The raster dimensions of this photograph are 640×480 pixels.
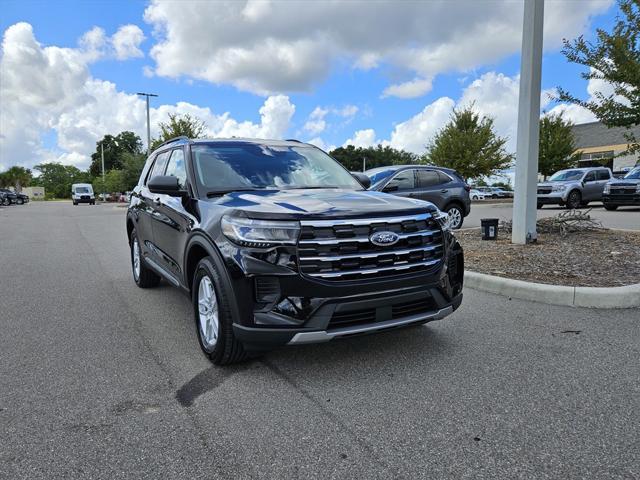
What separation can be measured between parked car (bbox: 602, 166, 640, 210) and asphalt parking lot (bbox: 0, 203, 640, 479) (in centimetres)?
1553

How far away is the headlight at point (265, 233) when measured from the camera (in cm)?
319

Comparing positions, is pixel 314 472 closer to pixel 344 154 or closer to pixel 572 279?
pixel 572 279

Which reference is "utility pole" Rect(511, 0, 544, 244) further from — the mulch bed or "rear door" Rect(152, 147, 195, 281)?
"rear door" Rect(152, 147, 195, 281)

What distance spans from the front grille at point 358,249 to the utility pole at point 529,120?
5426 mm

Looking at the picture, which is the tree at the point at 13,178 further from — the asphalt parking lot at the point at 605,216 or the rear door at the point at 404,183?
the rear door at the point at 404,183

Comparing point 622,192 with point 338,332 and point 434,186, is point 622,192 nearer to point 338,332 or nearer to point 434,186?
point 434,186

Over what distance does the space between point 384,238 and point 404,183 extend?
8.26 m

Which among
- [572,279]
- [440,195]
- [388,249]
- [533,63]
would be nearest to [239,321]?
[388,249]

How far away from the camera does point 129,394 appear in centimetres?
319

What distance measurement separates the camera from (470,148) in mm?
30469

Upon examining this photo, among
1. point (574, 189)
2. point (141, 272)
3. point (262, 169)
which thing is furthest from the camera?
point (574, 189)

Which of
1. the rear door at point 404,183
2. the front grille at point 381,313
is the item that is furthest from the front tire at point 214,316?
the rear door at point 404,183

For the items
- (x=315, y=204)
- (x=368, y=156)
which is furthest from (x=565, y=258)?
(x=368, y=156)

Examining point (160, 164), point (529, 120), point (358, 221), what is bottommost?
point (358, 221)
